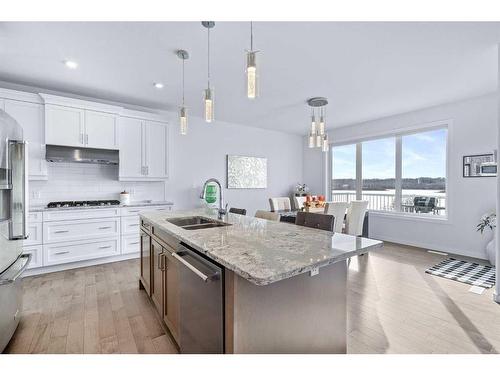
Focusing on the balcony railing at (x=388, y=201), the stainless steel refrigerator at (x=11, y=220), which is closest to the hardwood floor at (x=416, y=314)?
the balcony railing at (x=388, y=201)

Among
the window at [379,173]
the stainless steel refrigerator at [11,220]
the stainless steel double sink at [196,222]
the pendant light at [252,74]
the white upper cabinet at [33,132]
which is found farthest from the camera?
the window at [379,173]

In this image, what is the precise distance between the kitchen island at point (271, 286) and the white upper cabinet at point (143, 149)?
8.26ft

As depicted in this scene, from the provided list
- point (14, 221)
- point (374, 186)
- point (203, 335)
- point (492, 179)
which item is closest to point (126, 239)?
point (14, 221)

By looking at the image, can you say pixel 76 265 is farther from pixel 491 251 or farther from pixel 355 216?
pixel 491 251

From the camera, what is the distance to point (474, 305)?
236 centimetres

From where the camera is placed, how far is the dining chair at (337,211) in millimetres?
3588

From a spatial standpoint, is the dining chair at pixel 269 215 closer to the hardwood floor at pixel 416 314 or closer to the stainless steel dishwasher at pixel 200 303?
the hardwood floor at pixel 416 314

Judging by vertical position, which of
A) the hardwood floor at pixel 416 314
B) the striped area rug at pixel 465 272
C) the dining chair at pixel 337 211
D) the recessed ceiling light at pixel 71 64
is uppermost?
the recessed ceiling light at pixel 71 64

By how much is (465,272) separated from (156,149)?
481 centimetres

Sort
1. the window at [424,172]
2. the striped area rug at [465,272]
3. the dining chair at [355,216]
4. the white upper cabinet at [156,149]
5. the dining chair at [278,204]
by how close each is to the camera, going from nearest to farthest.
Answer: the striped area rug at [465,272], the dining chair at [355,216], the white upper cabinet at [156,149], the window at [424,172], the dining chair at [278,204]

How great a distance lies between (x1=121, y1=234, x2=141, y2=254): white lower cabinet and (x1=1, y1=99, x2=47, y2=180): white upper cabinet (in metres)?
1.34

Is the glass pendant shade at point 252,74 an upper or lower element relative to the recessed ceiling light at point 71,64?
lower

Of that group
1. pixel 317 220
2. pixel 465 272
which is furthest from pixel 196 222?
pixel 465 272
